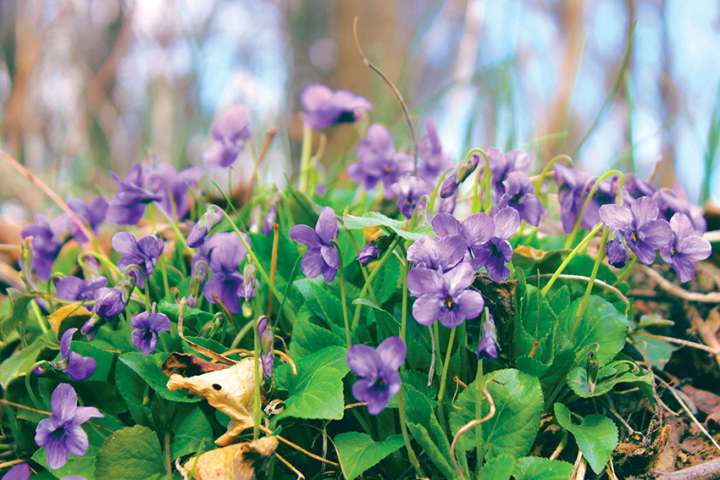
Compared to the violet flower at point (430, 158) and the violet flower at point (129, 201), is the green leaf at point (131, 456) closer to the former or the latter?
the violet flower at point (129, 201)

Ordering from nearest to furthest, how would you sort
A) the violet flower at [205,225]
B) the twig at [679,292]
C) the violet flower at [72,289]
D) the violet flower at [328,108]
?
the violet flower at [205,225]
the violet flower at [72,289]
the twig at [679,292]
the violet flower at [328,108]

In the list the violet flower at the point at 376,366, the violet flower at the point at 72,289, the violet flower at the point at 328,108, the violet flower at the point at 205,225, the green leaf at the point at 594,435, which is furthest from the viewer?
the violet flower at the point at 328,108

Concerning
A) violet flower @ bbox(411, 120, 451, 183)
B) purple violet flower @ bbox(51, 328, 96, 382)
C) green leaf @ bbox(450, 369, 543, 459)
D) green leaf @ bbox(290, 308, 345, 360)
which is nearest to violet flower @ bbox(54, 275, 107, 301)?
purple violet flower @ bbox(51, 328, 96, 382)

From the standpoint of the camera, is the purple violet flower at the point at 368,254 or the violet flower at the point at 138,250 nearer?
the purple violet flower at the point at 368,254

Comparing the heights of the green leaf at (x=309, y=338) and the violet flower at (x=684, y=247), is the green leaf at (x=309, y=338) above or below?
below

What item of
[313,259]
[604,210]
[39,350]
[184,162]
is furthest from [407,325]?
[184,162]

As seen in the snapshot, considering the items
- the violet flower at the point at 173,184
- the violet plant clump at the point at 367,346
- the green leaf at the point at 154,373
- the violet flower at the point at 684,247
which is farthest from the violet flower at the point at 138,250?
the violet flower at the point at 684,247
